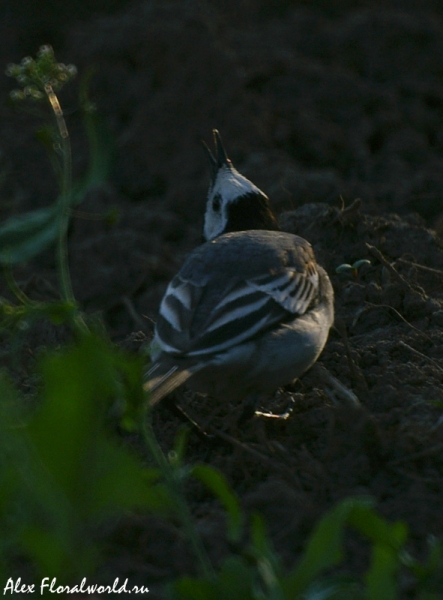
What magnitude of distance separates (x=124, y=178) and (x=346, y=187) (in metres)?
1.85

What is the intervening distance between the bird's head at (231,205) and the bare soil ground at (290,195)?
61 cm

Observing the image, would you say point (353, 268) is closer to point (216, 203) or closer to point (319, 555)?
point (216, 203)

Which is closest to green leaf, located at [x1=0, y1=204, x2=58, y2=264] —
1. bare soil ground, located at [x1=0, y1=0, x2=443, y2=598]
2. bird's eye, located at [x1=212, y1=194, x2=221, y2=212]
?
bare soil ground, located at [x1=0, y1=0, x2=443, y2=598]

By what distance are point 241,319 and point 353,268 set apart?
1810 mm

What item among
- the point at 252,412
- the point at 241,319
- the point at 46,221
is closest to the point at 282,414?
the point at 252,412

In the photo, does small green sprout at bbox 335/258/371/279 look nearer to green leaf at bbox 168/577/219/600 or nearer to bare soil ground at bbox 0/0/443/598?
bare soil ground at bbox 0/0/443/598

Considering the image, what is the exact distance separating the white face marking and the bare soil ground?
62 cm

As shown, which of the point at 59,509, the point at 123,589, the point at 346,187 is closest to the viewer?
the point at 59,509

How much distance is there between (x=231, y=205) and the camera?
6.07m

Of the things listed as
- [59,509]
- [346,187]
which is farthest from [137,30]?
[59,509]

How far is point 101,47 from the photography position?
10.1 meters

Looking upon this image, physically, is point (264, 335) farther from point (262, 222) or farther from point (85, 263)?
point (85, 263)

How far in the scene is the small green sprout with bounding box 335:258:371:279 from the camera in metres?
6.19

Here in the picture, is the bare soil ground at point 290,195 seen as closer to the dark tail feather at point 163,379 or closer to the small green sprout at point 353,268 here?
the small green sprout at point 353,268
